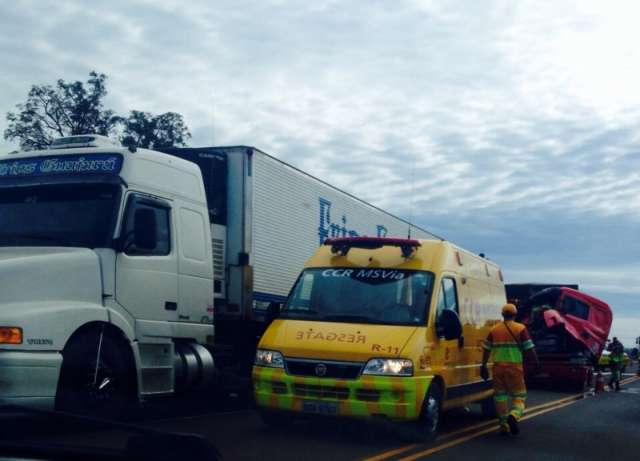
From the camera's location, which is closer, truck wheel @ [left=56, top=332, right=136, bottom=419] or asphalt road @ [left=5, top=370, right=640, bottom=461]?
truck wheel @ [left=56, top=332, right=136, bottom=419]

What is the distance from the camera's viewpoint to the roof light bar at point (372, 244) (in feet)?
34.8

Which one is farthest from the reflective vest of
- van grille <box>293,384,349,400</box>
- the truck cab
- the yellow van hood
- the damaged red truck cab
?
the damaged red truck cab

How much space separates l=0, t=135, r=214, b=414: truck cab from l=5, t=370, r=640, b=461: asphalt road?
1.02 metres

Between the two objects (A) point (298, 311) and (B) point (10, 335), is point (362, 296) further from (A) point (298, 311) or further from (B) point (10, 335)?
(B) point (10, 335)

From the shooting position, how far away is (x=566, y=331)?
2295cm

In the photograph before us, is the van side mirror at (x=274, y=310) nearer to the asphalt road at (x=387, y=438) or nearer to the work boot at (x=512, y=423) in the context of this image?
the asphalt road at (x=387, y=438)

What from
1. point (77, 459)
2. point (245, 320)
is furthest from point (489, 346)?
point (77, 459)

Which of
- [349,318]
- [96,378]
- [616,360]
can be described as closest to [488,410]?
[349,318]

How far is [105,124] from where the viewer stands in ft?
129

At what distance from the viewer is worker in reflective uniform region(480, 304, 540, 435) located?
10852mm

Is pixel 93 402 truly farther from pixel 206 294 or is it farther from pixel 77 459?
pixel 77 459

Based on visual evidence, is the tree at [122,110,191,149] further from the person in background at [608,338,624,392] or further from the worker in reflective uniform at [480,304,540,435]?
the worker in reflective uniform at [480,304,540,435]

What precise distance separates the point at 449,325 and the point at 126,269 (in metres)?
3.74

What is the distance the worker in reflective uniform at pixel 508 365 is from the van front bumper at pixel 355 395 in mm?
1997
